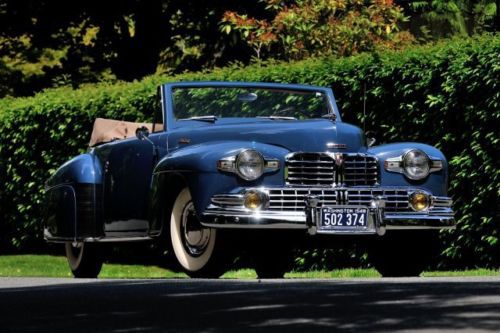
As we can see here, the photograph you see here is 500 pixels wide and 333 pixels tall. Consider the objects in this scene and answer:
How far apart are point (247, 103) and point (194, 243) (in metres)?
2.04

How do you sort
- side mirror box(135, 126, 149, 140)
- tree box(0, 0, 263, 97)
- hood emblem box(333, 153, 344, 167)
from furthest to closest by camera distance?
1. tree box(0, 0, 263, 97)
2. side mirror box(135, 126, 149, 140)
3. hood emblem box(333, 153, 344, 167)

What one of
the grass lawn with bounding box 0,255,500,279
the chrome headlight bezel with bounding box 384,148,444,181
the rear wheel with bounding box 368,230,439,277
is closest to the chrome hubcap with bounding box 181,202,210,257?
the rear wheel with bounding box 368,230,439,277

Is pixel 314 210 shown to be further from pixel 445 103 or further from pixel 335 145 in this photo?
pixel 445 103

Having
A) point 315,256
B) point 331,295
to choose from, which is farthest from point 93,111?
point 331,295

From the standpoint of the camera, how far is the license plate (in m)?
11.1

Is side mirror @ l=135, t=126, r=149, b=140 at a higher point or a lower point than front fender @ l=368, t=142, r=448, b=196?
higher

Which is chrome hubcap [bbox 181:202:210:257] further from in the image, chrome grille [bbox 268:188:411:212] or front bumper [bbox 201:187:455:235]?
chrome grille [bbox 268:188:411:212]

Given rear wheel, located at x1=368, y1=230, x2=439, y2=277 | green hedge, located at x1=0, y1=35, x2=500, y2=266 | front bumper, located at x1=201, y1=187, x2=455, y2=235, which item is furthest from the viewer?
green hedge, located at x1=0, y1=35, x2=500, y2=266

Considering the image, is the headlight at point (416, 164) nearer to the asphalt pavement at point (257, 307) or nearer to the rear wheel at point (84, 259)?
the asphalt pavement at point (257, 307)

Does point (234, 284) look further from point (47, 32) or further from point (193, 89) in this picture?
point (47, 32)

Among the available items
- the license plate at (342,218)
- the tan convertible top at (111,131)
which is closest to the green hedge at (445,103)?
the tan convertible top at (111,131)

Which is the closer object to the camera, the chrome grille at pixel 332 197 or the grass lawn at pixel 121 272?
the chrome grille at pixel 332 197

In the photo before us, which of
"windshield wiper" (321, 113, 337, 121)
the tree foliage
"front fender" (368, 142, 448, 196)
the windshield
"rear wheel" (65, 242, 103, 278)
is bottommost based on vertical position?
"rear wheel" (65, 242, 103, 278)

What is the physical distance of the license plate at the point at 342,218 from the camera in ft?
36.4
